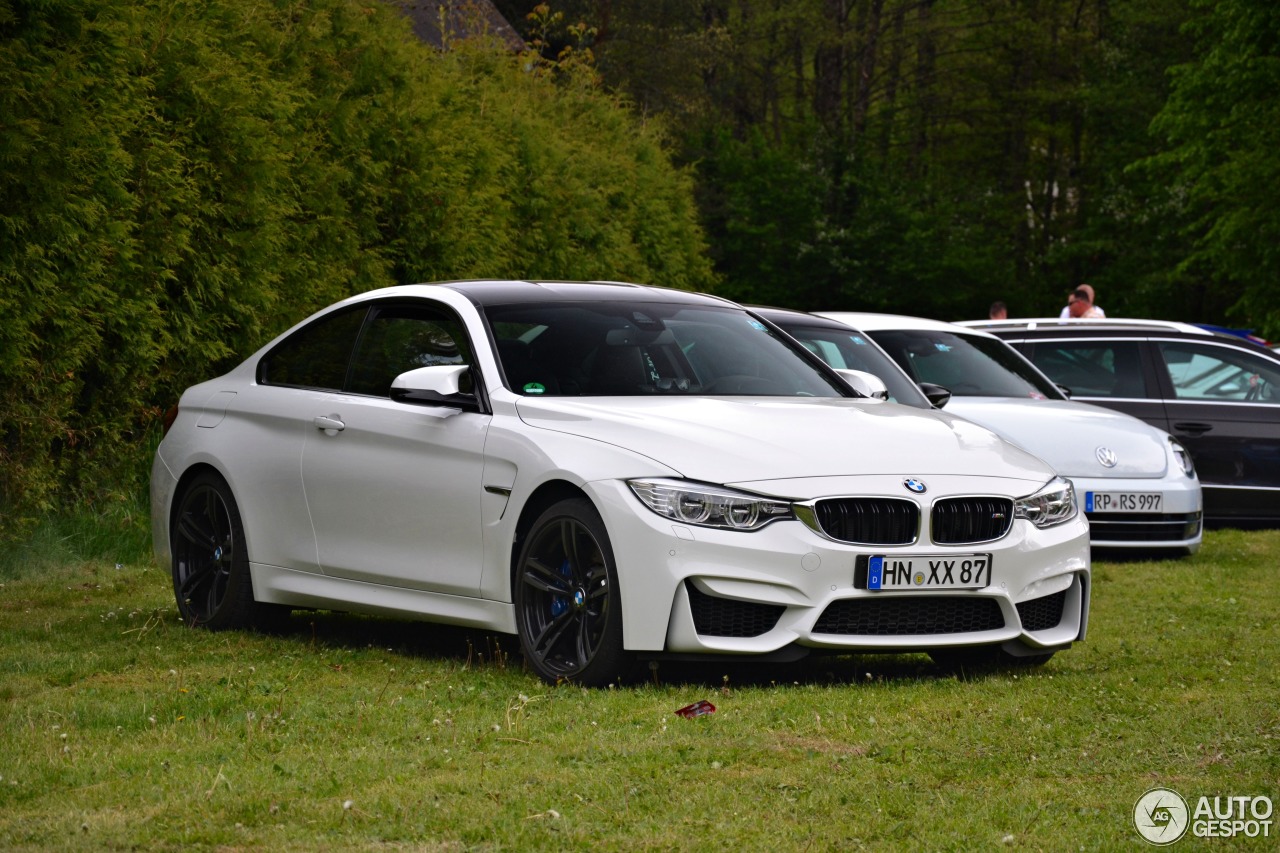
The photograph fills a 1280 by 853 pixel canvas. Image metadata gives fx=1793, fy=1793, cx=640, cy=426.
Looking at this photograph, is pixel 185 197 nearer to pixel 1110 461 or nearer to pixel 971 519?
pixel 1110 461

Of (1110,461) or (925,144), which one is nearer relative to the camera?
(1110,461)

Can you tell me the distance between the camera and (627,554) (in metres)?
6.30

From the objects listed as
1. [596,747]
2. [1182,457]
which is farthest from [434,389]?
[1182,457]

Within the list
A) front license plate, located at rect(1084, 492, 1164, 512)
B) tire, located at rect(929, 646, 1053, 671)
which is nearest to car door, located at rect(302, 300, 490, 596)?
tire, located at rect(929, 646, 1053, 671)

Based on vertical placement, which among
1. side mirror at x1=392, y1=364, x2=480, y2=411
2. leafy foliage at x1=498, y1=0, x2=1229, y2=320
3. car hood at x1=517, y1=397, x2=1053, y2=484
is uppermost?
side mirror at x1=392, y1=364, x2=480, y2=411

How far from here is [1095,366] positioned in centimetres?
1465

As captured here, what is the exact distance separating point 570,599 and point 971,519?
1505mm

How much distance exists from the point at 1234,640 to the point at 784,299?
3850 cm

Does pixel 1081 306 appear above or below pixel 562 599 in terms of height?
below

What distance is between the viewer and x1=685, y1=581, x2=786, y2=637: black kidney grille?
20.7 ft

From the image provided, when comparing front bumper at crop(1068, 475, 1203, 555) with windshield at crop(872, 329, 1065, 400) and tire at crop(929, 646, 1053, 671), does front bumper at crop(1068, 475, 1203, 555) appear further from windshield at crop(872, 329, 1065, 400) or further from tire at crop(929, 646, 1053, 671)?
tire at crop(929, 646, 1053, 671)

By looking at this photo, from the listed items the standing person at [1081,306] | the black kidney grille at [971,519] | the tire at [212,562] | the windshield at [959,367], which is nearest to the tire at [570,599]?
the black kidney grille at [971,519]

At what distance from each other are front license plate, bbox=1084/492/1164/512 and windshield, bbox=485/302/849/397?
4.99m

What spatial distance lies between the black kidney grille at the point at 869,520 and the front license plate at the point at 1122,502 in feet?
20.6
